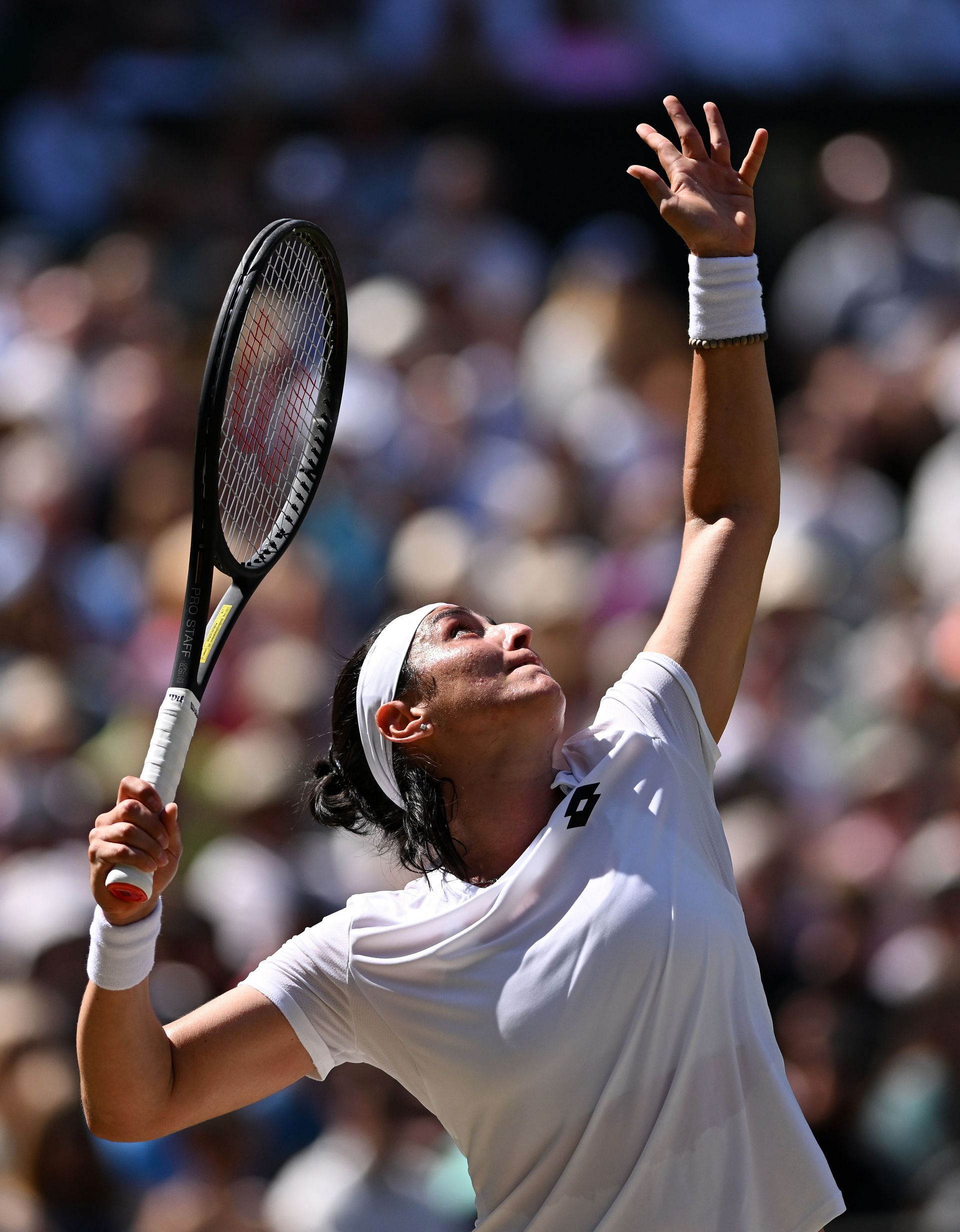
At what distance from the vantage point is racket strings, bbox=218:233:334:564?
326cm

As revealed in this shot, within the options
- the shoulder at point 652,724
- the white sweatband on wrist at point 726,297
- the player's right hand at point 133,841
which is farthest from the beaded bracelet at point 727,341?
the player's right hand at point 133,841

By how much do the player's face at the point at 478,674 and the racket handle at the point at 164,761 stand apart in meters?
0.39

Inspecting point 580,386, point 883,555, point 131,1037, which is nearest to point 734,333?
point 131,1037

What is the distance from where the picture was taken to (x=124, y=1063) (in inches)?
105

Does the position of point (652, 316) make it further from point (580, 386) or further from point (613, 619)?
point (613, 619)

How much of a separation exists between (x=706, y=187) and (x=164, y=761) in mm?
1287

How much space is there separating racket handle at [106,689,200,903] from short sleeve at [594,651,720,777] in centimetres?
65

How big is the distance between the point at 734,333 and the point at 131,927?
4.34 ft

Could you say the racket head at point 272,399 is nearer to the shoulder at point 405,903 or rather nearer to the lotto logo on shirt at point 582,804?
the shoulder at point 405,903

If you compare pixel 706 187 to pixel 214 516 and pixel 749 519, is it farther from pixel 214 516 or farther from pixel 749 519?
pixel 214 516

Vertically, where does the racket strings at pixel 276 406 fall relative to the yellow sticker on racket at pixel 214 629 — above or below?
above

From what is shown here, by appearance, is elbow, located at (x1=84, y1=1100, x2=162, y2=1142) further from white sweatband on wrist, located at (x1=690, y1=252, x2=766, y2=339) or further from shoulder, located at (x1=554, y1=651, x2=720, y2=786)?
white sweatband on wrist, located at (x1=690, y1=252, x2=766, y2=339)

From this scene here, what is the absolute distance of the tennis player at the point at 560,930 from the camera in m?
2.61

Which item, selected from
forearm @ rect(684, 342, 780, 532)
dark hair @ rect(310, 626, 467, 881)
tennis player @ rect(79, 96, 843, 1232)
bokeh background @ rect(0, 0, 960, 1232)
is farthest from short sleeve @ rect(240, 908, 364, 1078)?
bokeh background @ rect(0, 0, 960, 1232)
